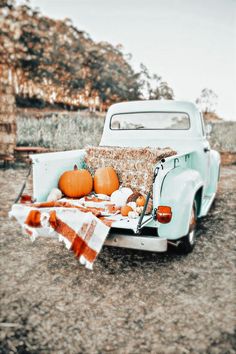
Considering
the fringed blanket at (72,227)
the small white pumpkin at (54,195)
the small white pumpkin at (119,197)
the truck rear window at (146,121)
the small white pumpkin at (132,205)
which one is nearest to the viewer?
the fringed blanket at (72,227)

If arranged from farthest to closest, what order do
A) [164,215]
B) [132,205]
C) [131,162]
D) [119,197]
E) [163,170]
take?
[131,162] < [119,197] < [132,205] < [163,170] < [164,215]

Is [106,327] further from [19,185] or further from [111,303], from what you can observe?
[19,185]

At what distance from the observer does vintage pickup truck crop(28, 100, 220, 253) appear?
3223 mm

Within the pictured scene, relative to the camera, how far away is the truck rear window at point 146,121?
569cm

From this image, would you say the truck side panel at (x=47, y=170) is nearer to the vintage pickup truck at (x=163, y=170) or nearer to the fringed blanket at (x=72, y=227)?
the vintage pickup truck at (x=163, y=170)

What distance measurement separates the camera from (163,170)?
3.28 metres

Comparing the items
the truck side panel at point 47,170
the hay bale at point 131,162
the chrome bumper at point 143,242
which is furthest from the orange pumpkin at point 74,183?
the chrome bumper at point 143,242

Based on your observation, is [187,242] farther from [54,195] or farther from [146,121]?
[146,121]

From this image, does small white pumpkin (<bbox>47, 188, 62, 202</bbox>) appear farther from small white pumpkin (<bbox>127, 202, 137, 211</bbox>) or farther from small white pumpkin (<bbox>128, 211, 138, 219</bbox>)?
small white pumpkin (<bbox>128, 211, 138, 219</bbox>)

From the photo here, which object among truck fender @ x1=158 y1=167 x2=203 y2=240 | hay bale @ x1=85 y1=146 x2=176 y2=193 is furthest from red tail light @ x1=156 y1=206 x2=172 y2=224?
hay bale @ x1=85 y1=146 x2=176 y2=193

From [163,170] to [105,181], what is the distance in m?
1.24

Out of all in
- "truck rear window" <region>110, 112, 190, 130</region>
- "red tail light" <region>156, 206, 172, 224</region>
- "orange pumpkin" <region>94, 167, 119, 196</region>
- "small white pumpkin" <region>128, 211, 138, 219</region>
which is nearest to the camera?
"red tail light" <region>156, 206, 172, 224</region>

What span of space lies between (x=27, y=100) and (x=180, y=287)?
3050 centimetres

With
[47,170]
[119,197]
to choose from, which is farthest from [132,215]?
[47,170]
